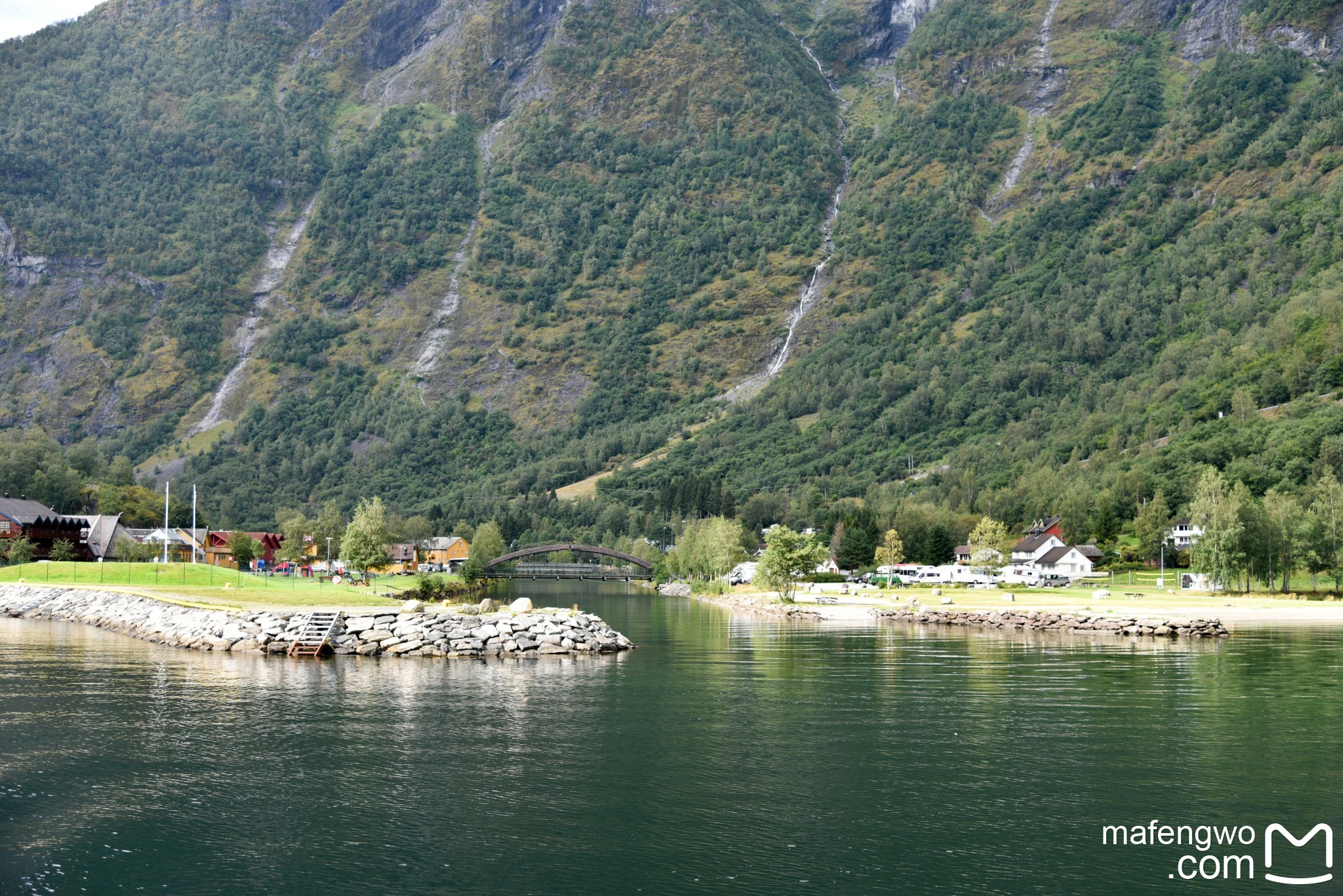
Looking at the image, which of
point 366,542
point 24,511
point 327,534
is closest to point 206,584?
point 366,542

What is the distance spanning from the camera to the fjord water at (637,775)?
24875 millimetres

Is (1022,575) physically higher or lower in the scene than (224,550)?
lower

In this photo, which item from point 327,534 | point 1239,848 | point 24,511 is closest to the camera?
point 1239,848

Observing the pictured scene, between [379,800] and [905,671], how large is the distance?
114ft

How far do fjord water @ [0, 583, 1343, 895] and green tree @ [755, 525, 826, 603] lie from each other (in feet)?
225

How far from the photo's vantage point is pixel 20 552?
126 m

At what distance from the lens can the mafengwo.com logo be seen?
972 inches

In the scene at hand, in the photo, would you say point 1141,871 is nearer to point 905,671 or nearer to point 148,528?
point 905,671

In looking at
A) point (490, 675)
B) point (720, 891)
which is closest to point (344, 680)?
point (490, 675)

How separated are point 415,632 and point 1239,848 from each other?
4732cm

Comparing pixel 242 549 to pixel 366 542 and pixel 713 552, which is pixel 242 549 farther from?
pixel 713 552

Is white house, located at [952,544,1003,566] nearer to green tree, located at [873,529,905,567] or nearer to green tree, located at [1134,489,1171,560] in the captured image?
green tree, located at [873,529,905,567]

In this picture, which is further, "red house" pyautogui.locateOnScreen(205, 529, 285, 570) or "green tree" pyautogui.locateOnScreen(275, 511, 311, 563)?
"red house" pyautogui.locateOnScreen(205, 529, 285, 570)

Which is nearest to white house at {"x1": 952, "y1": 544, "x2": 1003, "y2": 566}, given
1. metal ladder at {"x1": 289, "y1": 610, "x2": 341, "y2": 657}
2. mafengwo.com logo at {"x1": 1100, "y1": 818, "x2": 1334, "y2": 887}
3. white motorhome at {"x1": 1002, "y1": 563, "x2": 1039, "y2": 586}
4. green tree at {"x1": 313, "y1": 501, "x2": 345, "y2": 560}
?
white motorhome at {"x1": 1002, "y1": 563, "x2": 1039, "y2": 586}
